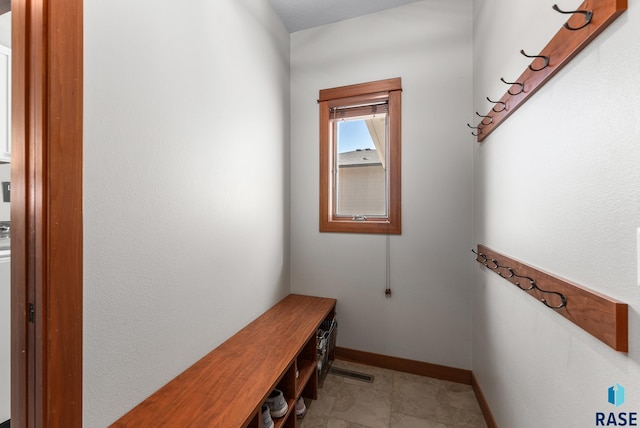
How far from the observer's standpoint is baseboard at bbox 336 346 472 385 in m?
1.92

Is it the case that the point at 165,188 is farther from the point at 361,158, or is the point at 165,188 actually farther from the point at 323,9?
the point at 323,9

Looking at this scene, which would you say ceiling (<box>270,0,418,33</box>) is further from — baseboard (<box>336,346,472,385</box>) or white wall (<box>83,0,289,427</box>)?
baseboard (<box>336,346,472,385</box>)

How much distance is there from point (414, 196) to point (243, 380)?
1.65m

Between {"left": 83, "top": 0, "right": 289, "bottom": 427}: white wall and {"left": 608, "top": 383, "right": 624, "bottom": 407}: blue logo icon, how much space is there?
1488 millimetres

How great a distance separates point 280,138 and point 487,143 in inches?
59.5

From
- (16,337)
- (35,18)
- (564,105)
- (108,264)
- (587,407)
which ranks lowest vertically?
(587,407)

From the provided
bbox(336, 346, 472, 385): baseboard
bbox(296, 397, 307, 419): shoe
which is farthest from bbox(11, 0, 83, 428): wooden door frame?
bbox(336, 346, 472, 385): baseboard

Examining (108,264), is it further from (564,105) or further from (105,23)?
(564,105)

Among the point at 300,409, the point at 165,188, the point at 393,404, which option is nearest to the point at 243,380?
the point at 300,409

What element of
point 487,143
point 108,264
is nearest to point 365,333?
point 487,143

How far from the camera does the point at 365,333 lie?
7.08 feet

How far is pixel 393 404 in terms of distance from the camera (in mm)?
1699

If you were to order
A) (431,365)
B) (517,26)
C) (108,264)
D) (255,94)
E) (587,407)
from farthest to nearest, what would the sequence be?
1. (431,365)
2. (255,94)
3. (517,26)
4. (108,264)
5. (587,407)

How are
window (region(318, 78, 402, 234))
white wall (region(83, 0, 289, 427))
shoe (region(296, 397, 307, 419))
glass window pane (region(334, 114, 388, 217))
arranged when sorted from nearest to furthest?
white wall (region(83, 0, 289, 427)) < shoe (region(296, 397, 307, 419)) < window (region(318, 78, 402, 234)) < glass window pane (region(334, 114, 388, 217))
